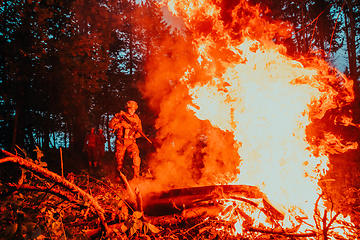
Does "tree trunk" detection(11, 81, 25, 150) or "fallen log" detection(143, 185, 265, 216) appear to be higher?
"tree trunk" detection(11, 81, 25, 150)

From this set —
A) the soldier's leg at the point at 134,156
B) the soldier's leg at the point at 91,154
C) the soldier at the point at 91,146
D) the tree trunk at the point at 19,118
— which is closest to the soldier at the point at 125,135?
the soldier's leg at the point at 134,156

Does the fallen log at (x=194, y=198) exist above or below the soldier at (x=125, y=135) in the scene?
below

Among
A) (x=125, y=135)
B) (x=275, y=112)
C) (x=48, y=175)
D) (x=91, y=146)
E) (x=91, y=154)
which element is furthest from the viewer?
(x=91, y=154)

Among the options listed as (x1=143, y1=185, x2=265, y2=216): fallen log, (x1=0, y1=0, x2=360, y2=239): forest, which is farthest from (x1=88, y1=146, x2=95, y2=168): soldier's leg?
(x1=143, y1=185, x2=265, y2=216): fallen log

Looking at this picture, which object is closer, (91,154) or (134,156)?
(134,156)

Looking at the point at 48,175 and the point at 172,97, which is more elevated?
the point at 172,97

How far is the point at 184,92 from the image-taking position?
12.6 m

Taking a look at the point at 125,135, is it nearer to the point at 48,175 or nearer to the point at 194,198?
the point at 194,198

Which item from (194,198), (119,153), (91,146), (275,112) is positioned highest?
(275,112)

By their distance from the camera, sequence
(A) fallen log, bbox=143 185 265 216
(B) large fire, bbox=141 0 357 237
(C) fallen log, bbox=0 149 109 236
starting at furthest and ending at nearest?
1. (B) large fire, bbox=141 0 357 237
2. (A) fallen log, bbox=143 185 265 216
3. (C) fallen log, bbox=0 149 109 236

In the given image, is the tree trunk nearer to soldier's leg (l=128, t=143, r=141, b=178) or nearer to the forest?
the forest

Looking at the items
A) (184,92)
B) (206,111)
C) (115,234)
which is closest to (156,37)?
(184,92)

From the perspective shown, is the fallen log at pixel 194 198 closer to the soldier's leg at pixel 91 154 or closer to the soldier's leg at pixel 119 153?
the soldier's leg at pixel 119 153

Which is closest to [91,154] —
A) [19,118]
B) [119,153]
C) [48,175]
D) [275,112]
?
[19,118]
